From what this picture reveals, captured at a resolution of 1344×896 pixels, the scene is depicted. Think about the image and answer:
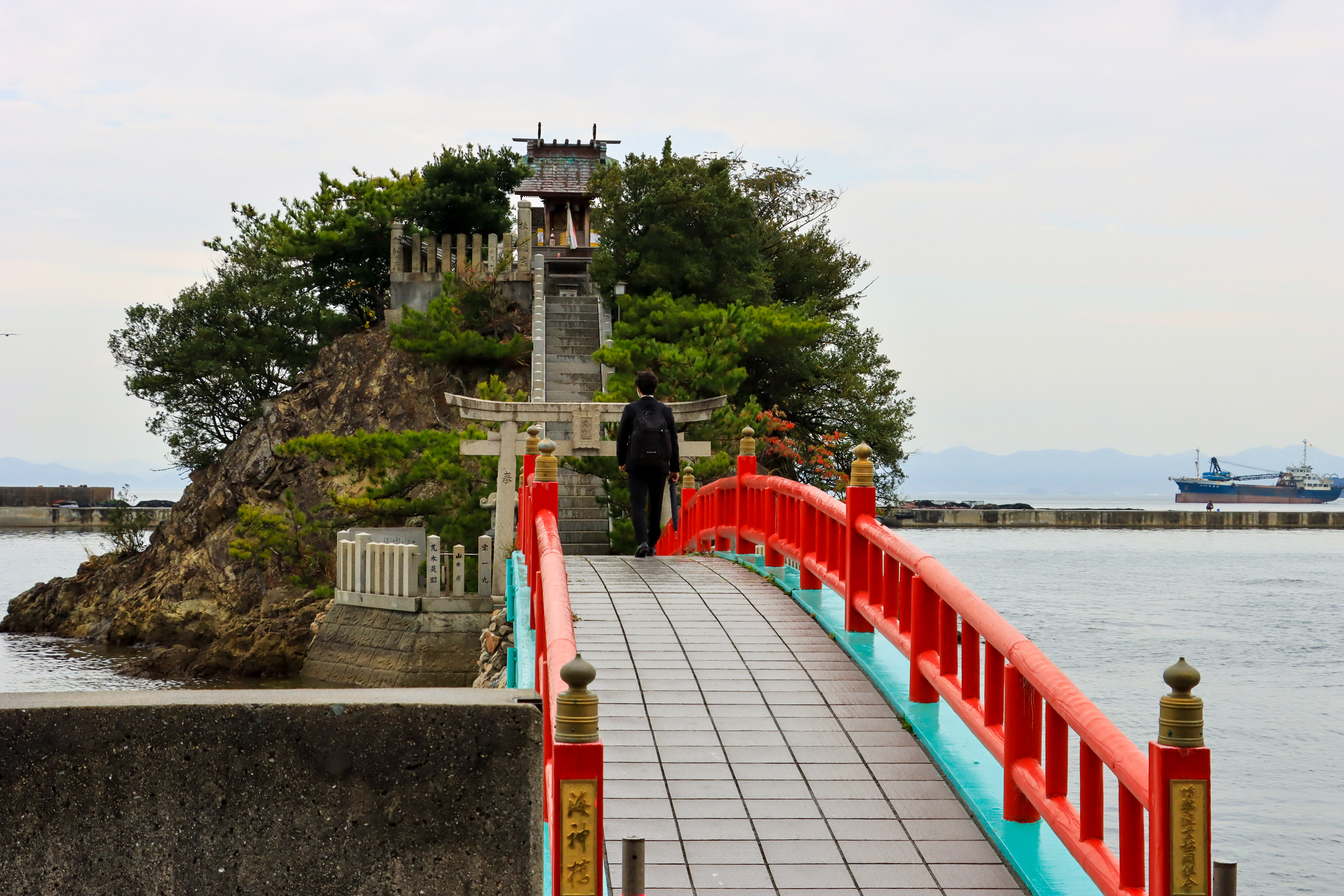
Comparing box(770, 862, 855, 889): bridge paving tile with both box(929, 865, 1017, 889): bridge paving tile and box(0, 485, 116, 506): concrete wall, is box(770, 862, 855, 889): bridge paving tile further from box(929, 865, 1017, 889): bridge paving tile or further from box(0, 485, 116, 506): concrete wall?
box(0, 485, 116, 506): concrete wall

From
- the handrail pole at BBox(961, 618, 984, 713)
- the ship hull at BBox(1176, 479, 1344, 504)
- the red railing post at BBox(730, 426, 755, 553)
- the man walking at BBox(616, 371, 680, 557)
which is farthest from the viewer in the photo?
the ship hull at BBox(1176, 479, 1344, 504)

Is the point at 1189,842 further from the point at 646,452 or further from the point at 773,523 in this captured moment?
the point at 646,452

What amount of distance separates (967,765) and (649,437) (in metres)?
5.73

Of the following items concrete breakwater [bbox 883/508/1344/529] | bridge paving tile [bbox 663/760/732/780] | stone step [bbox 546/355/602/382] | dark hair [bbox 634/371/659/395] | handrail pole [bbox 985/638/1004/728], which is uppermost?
stone step [bbox 546/355/602/382]

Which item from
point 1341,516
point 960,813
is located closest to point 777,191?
point 960,813

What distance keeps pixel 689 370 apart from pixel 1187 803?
1626cm

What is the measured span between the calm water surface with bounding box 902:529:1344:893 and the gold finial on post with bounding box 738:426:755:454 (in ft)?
21.5

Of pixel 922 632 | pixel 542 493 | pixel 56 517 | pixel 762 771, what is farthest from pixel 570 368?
pixel 56 517

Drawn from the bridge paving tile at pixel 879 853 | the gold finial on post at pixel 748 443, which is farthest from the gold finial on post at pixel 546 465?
the bridge paving tile at pixel 879 853

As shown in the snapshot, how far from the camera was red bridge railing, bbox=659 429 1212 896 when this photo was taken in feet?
12.5

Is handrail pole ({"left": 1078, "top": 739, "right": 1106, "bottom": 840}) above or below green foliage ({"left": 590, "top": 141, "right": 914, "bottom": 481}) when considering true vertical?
below

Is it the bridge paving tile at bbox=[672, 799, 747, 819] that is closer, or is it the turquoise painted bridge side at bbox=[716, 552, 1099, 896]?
the turquoise painted bridge side at bbox=[716, 552, 1099, 896]

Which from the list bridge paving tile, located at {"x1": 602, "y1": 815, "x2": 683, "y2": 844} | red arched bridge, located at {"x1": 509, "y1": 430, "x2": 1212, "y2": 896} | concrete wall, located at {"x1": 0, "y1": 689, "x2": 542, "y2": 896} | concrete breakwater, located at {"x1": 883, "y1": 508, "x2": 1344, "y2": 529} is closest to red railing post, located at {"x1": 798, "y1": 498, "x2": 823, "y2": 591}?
red arched bridge, located at {"x1": 509, "y1": 430, "x2": 1212, "y2": 896}

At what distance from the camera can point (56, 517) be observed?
73.9 m
